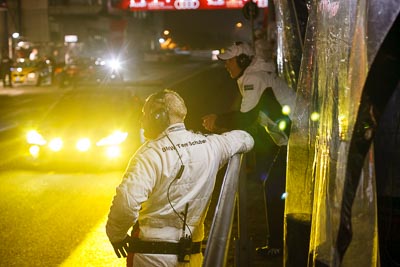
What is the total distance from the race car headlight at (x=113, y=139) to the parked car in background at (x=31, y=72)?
24469 mm

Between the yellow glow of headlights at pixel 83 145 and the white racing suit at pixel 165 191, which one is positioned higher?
the white racing suit at pixel 165 191

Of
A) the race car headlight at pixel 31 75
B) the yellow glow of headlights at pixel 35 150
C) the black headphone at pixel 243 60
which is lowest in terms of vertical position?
the race car headlight at pixel 31 75

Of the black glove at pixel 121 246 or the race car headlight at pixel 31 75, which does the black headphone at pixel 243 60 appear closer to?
the black glove at pixel 121 246

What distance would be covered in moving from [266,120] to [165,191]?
2188mm

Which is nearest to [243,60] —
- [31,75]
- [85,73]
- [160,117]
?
[160,117]

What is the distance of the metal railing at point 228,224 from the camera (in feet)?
8.18

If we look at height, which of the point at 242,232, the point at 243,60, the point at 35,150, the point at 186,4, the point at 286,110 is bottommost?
the point at 35,150

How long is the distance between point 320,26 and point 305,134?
2.35ft

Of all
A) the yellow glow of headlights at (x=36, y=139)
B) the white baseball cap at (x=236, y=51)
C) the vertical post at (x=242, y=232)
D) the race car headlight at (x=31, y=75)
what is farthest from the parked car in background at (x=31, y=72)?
the vertical post at (x=242, y=232)

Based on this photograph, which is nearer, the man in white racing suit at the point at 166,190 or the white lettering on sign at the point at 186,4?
the man in white racing suit at the point at 166,190

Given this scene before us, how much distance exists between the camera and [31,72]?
111 ft

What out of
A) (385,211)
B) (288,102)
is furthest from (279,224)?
(385,211)

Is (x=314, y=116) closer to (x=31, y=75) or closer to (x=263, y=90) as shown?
(x=263, y=90)

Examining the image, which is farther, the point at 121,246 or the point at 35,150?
the point at 35,150
